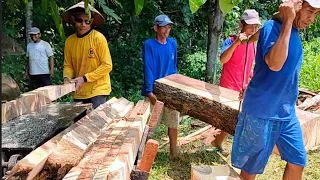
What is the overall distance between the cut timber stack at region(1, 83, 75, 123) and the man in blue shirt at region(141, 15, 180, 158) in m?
1.09

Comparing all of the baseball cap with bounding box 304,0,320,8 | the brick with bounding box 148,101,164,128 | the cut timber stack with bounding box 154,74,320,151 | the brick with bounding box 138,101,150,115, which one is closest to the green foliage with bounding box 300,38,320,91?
the cut timber stack with bounding box 154,74,320,151

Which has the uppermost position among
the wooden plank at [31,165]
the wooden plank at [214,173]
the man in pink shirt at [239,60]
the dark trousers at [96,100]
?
the man in pink shirt at [239,60]

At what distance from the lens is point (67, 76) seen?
4898mm

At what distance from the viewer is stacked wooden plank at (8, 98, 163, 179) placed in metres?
2.26

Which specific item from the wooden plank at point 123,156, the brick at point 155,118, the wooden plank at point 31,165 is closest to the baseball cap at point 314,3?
the wooden plank at point 123,156

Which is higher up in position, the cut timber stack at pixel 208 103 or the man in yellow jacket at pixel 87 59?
the man in yellow jacket at pixel 87 59

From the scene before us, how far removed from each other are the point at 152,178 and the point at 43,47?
473cm

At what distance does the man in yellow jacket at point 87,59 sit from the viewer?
4703 millimetres

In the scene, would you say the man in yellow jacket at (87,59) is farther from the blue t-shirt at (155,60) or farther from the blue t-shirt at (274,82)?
the blue t-shirt at (274,82)

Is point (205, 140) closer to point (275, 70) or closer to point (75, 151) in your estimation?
point (275, 70)

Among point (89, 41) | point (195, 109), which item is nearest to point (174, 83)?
point (195, 109)

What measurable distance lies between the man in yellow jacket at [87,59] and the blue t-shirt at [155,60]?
19.4 inches

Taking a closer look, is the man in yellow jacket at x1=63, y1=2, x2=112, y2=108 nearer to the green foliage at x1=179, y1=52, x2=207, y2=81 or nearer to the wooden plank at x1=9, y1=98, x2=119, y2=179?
the wooden plank at x1=9, y1=98, x2=119, y2=179

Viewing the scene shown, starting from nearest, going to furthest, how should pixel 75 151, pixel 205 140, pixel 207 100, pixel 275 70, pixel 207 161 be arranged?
pixel 75 151
pixel 275 70
pixel 207 100
pixel 207 161
pixel 205 140
